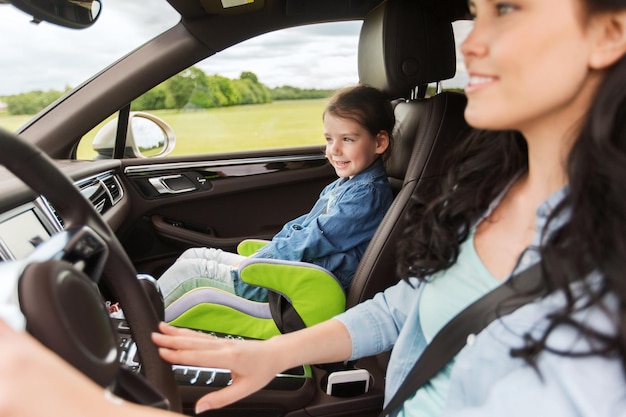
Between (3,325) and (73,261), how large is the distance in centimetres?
27

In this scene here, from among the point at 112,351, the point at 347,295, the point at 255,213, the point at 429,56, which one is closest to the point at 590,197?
the point at 112,351

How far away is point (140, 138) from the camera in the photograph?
248 cm

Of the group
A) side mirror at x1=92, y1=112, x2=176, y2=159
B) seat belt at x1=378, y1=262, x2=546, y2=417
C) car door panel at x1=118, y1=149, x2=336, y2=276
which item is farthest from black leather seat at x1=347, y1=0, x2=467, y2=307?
side mirror at x1=92, y1=112, x2=176, y2=159

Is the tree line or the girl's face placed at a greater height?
the tree line

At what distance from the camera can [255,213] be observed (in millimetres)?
2688

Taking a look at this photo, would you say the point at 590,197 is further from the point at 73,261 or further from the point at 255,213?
the point at 255,213

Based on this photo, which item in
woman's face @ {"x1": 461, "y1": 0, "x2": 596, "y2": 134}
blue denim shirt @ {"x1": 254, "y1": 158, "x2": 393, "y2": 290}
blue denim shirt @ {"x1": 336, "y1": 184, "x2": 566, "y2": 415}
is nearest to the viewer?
woman's face @ {"x1": 461, "y1": 0, "x2": 596, "y2": 134}

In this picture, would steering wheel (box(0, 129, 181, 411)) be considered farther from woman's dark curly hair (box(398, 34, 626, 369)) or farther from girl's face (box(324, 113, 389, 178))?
girl's face (box(324, 113, 389, 178))

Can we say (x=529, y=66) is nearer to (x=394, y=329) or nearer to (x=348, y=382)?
(x=394, y=329)

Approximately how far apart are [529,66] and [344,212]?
121 centimetres

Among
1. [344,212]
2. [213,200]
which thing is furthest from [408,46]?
[213,200]

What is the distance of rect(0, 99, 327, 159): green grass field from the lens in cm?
258

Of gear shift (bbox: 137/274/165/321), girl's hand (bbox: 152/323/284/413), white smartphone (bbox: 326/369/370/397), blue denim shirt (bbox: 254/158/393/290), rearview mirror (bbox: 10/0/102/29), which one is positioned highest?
rearview mirror (bbox: 10/0/102/29)

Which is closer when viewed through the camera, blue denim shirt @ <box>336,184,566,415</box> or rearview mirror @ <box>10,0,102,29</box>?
blue denim shirt @ <box>336,184,566,415</box>
